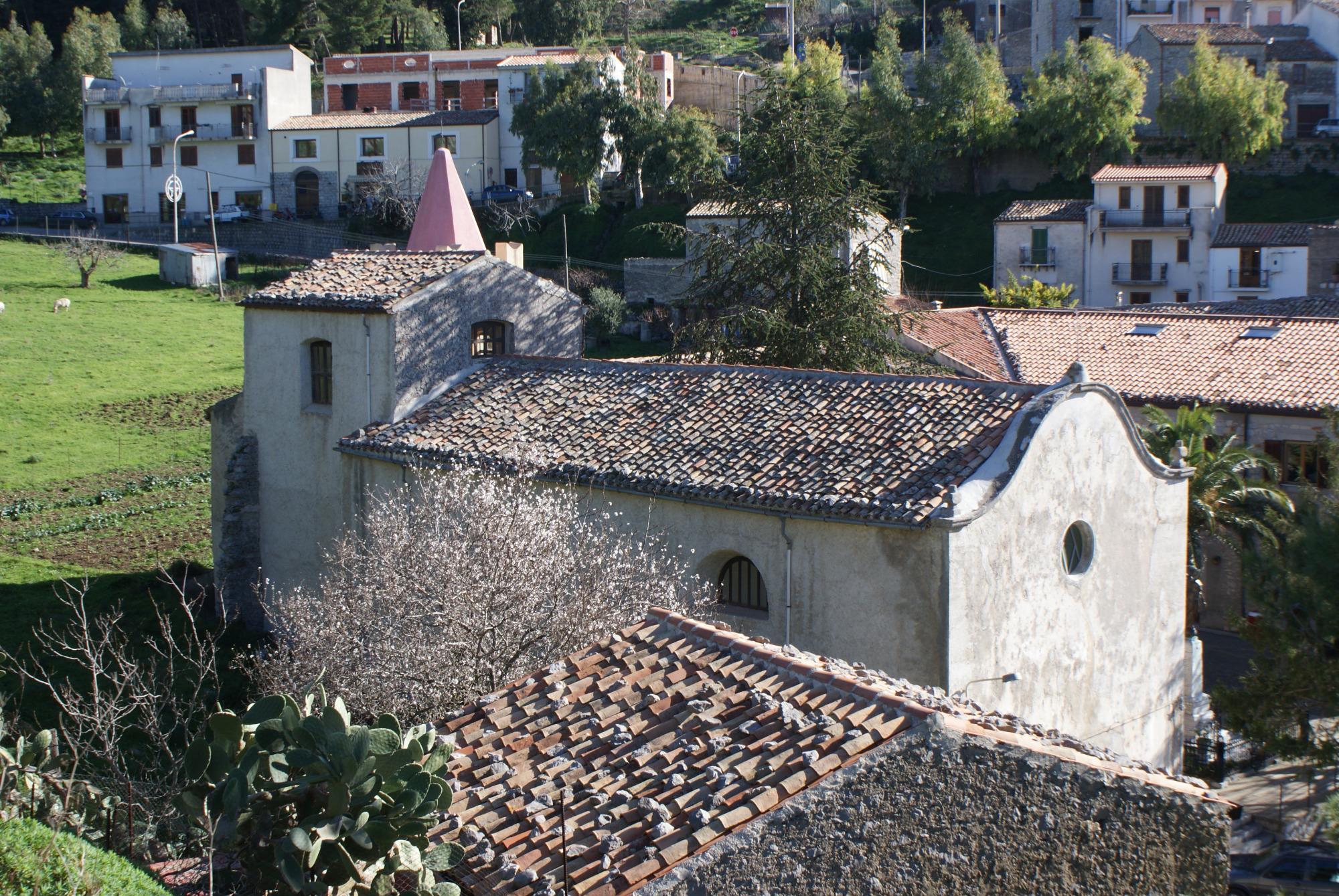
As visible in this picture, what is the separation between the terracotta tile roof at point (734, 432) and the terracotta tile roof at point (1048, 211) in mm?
39681

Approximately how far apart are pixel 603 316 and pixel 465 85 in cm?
2705

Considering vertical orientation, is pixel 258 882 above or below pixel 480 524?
below

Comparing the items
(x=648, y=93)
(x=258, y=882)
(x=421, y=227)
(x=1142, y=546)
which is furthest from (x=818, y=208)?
(x=648, y=93)

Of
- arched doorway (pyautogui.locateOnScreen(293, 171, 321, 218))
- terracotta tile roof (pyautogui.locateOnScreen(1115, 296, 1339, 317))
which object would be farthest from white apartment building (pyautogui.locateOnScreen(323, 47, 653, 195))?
terracotta tile roof (pyautogui.locateOnScreen(1115, 296, 1339, 317))

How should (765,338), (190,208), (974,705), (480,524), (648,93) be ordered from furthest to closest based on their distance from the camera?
1. (190,208)
2. (648,93)
3. (765,338)
4. (480,524)
5. (974,705)

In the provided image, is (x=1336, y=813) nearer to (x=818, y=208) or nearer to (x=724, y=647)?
(x=724, y=647)

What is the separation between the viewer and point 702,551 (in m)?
18.1

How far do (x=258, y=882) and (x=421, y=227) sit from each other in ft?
69.2

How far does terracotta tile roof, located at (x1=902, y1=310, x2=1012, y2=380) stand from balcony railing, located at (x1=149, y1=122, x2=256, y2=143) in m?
44.9

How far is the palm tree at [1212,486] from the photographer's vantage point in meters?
27.3

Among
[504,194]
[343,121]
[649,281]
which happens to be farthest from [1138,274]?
[343,121]

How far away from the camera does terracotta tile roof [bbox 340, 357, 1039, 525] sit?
55.4 feet

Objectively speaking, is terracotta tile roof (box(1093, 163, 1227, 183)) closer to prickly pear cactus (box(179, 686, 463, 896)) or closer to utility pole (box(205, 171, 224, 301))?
utility pole (box(205, 171, 224, 301))

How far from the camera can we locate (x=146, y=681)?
21.9 meters
